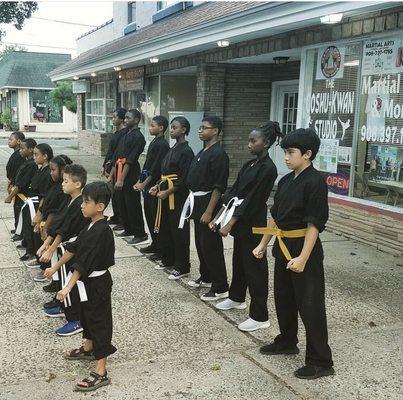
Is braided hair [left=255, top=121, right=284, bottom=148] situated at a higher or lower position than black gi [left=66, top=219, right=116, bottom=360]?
higher

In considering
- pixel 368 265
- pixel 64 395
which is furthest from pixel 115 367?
pixel 368 265

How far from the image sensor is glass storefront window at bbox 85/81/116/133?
59.2 feet

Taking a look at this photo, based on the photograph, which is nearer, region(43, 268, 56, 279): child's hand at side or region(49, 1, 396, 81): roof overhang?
Result: region(43, 268, 56, 279): child's hand at side

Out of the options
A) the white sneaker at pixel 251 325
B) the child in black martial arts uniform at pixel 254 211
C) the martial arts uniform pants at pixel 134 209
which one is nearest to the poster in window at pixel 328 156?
the martial arts uniform pants at pixel 134 209

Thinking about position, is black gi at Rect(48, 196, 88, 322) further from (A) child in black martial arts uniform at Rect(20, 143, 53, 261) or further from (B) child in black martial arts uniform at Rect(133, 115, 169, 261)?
(B) child in black martial arts uniform at Rect(133, 115, 169, 261)

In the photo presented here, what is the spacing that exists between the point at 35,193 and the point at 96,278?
8.04 feet

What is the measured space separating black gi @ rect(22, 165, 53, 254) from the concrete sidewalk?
0.38 meters

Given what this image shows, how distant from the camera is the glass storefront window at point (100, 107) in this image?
18.0 m

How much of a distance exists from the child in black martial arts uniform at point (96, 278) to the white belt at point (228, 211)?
1.20 metres

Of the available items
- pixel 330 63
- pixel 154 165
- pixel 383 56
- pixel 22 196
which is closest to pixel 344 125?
pixel 330 63

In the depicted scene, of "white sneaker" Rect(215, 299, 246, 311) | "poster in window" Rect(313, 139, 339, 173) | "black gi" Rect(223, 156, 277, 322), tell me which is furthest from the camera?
"poster in window" Rect(313, 139, 339, 173)

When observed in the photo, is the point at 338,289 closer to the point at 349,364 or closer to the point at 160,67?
the point at 349,364

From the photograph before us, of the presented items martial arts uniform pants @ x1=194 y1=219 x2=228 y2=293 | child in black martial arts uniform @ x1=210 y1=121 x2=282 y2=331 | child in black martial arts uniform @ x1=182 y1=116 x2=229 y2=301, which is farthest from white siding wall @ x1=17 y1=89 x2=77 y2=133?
child in black martial arts uniform @ x1=210 y1=121 x2=282 y2=331

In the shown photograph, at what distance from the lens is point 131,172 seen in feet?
23.2
